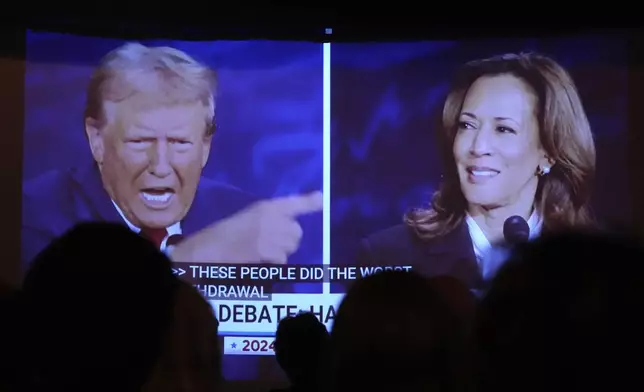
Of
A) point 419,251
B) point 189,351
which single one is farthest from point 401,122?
point 189,351

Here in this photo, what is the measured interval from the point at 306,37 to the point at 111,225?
8.36 feet

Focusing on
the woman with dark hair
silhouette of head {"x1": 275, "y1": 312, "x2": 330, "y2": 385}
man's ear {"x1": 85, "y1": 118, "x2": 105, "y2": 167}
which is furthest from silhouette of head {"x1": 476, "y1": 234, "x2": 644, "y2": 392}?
man's ear {"x1": 85, "y1": 118, "x2": 105, "y2": 167}

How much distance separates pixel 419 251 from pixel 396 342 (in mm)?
2349

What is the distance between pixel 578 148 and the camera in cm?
310

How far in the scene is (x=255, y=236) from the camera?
10.3ft

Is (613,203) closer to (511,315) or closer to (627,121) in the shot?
(627,121)

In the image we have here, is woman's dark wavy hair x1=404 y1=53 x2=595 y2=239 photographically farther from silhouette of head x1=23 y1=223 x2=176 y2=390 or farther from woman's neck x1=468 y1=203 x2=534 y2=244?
silhouette of head x1=23 y1=223 x2=176 y2=390

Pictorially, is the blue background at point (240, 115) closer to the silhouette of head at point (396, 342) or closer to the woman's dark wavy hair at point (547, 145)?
the woman's dark wavy hair at point (547, 145)

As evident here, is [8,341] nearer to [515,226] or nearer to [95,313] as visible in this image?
[95,313]

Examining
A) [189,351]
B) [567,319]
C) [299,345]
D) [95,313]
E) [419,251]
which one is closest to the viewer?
[567,319]

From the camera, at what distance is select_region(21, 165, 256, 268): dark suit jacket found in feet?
10.2

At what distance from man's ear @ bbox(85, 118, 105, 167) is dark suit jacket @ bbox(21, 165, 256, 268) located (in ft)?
0.16

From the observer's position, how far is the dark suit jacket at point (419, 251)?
3.09 m

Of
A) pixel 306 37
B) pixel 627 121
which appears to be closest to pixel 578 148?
pixel 627 121
